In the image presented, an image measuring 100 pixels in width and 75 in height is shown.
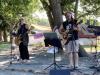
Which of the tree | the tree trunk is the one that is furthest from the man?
the tree

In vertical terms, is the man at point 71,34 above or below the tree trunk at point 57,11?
below

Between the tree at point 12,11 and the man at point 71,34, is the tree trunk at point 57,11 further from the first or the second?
the tree at point 12,11

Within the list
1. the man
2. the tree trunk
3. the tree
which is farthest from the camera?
the tree

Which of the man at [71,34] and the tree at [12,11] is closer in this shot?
the man at [71,34]

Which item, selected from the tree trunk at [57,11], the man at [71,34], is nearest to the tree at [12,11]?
the tree trunk at [57,11]

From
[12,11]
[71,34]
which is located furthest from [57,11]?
[12,11]

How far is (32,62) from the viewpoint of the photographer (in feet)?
41.3

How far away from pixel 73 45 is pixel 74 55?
35cm

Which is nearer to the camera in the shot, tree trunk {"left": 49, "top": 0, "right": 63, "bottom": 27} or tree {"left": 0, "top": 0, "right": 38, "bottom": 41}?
tree trunk {"left": 49, "top": 0, "right": 63, "bottom": 27}

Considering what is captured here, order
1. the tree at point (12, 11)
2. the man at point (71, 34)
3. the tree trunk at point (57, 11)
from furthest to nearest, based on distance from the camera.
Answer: the tree at point (12, 11), the tree trunk at point (57, 11), the man at point (71, 34)

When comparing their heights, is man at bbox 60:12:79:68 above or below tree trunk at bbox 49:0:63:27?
below

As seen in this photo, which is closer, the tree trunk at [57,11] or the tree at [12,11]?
the tree trunk at [57,11]

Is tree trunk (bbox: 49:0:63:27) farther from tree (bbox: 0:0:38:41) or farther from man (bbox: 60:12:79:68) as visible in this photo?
tree (bbox: 0:0:38:41)

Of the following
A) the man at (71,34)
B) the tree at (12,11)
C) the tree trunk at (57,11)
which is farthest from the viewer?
the tree at (12,11)
